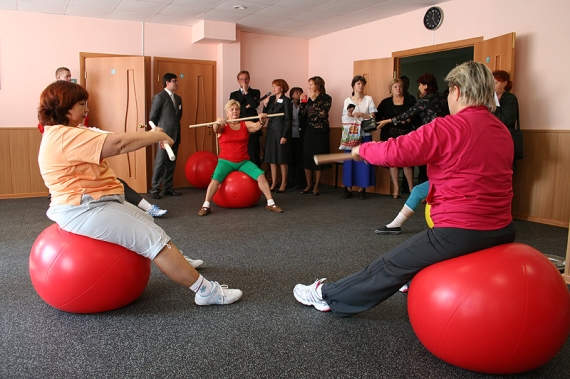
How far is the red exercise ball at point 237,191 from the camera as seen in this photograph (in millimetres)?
5051

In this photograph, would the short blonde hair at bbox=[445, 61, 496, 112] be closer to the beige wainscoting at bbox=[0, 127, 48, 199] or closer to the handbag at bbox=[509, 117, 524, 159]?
the handbag at bbox=[509, 117, 524, 159]

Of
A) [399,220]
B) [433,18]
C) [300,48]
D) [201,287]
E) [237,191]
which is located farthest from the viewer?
[300,48]

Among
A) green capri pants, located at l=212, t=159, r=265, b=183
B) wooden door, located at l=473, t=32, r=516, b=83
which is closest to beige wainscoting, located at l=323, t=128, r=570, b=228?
wooden door, located at l=473, t=32, r=516, b=83

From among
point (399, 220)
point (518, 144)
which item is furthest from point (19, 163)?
point (518, 144)

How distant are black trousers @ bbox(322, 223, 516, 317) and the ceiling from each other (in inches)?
178

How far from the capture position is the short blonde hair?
1.84 m

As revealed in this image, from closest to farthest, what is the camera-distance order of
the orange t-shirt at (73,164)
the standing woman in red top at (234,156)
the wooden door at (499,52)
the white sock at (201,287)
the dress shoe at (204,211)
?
the orange t-shirt at (73,164)
the white sock at (201,287)
the wooden door at (499,52)
the dress shoe at (204,211)
the standing woman in red top at (234,156)

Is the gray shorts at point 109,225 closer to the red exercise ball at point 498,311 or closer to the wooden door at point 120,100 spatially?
the red exercise ball at point 498,311

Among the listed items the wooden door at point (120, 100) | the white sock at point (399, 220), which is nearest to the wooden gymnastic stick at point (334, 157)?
the white sock at point (399, 220)

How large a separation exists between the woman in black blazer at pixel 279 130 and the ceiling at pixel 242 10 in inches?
38.6

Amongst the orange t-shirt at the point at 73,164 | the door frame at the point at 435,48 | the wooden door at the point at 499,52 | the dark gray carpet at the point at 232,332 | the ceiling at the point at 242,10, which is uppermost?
the ceiling at the point at 242,10

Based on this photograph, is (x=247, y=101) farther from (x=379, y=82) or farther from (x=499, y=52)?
(x=499, y=52)

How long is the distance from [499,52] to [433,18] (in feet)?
4.14

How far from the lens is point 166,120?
20.3 feet
